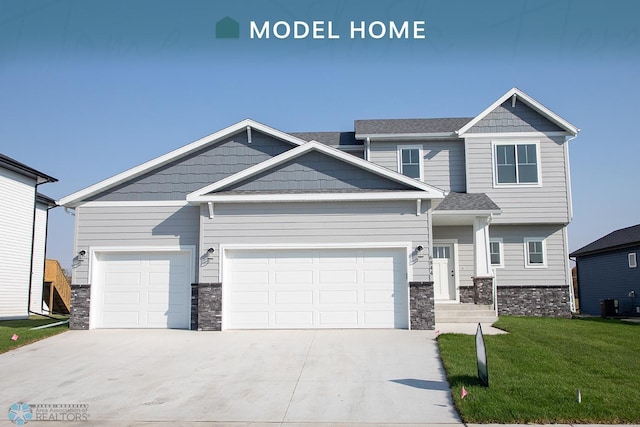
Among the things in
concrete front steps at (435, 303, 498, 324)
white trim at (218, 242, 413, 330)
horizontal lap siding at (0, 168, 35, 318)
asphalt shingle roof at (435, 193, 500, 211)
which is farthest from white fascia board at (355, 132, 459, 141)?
horizontal lap siding at (0, 168, 35, 318)

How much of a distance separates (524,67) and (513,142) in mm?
9216

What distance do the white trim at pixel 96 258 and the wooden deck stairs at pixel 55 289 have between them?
1206cm

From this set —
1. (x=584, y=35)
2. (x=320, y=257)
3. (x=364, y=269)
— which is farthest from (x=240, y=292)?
(x=584, y=35)

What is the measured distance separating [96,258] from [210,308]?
11.7 feet

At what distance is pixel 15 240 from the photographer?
890 inches

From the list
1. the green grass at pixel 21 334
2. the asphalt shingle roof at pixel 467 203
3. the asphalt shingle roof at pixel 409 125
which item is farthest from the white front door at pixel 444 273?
the green grass at pixel 21 334

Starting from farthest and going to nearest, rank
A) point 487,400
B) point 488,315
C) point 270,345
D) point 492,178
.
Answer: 1. point 492,178
2. point 488,315
3. point 270,345
4. point 487,400

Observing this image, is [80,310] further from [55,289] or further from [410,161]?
[55,289]

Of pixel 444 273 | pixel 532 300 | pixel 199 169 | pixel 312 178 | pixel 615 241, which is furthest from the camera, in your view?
pixel 615 241

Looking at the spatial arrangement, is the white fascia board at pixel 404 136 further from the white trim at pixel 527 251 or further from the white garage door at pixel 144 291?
the white garage door at pixel 144 291

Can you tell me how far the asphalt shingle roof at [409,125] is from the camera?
65.6 feet

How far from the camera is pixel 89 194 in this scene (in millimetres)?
15734

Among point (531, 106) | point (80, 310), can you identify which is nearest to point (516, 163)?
point (531, 106)

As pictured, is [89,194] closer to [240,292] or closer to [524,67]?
[240,292]
